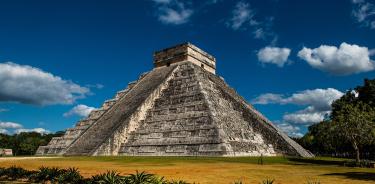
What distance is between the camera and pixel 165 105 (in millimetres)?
26312

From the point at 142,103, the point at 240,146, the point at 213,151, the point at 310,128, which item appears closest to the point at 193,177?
the point at 213,151

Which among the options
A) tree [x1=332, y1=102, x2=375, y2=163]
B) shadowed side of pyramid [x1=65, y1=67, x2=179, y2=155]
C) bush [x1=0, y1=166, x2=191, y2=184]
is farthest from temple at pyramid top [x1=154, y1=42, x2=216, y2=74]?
bush [x1=0, y1=166, x2=191, y2=184]

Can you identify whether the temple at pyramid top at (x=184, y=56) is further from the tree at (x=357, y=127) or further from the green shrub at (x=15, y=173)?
the green shrub at (x=15, y=173)

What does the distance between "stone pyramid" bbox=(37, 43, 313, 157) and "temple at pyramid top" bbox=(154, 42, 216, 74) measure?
121 cm

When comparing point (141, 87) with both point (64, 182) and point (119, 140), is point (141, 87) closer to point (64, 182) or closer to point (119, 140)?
point (119, 140)

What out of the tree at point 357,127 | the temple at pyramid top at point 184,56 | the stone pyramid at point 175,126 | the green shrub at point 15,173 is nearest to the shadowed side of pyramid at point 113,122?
the stone pyramid at point 175,126

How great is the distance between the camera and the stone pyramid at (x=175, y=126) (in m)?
22.0

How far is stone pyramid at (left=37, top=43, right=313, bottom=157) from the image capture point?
72.2 feet

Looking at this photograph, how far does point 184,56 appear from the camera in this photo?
105ft

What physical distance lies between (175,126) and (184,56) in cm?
993

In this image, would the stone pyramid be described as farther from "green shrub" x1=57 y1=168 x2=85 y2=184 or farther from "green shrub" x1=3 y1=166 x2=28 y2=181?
"green shrub" x1=57 y1=168 x2=85 y2=184

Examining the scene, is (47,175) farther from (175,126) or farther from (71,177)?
(175,126)

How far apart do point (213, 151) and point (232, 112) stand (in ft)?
21.8

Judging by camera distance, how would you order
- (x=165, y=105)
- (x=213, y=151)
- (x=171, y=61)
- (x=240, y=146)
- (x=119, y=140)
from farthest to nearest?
(x=171, y=61) → (x=165, y=105) → (x=119, y=140) → (x=240, y=146) → (x=213, y=151)
